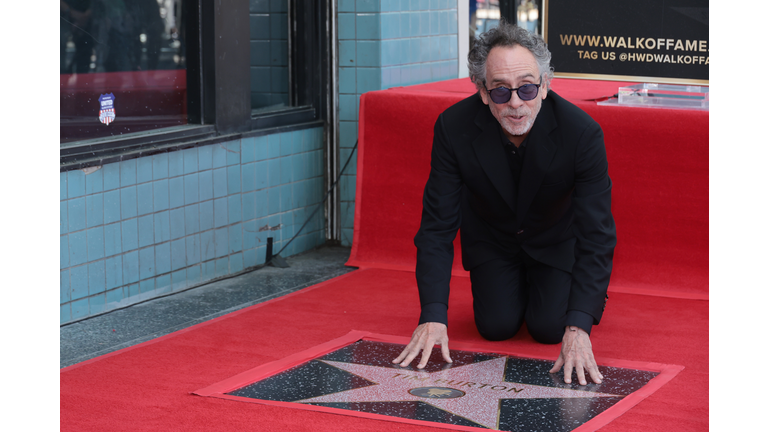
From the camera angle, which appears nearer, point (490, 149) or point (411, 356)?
point (411, 356)

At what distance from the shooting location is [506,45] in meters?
2.68

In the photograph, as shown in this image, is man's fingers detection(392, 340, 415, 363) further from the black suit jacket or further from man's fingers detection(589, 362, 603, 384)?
man's fingers detection(589, 362, 603, 384)

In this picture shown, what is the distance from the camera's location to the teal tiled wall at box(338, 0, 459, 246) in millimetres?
4770

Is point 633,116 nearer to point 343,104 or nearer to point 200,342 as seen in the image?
point 343,104

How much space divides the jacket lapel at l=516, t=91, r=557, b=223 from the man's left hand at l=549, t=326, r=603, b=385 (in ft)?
1.73

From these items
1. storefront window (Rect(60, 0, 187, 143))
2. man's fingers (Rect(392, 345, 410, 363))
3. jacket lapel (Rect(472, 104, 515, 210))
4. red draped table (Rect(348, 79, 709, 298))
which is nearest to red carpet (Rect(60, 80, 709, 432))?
red draped table (Rect(348, 79, 709, 298))

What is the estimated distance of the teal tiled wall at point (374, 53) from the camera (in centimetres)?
477

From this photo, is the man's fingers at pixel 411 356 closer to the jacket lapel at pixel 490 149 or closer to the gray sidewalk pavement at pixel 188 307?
the jacket lapel at pixel 490 149

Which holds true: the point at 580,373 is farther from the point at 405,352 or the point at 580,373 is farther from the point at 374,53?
the point at 374,53

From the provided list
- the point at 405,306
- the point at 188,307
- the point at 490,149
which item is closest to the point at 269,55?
the point at 188,307

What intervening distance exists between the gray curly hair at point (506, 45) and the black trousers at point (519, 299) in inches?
30.7

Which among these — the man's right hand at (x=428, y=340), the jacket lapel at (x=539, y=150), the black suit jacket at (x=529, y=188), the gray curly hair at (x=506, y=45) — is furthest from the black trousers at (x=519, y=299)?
the gray curly hair at (x=506, y=45)

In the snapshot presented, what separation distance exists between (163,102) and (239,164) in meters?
0.49

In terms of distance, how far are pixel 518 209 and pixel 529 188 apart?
10cm
